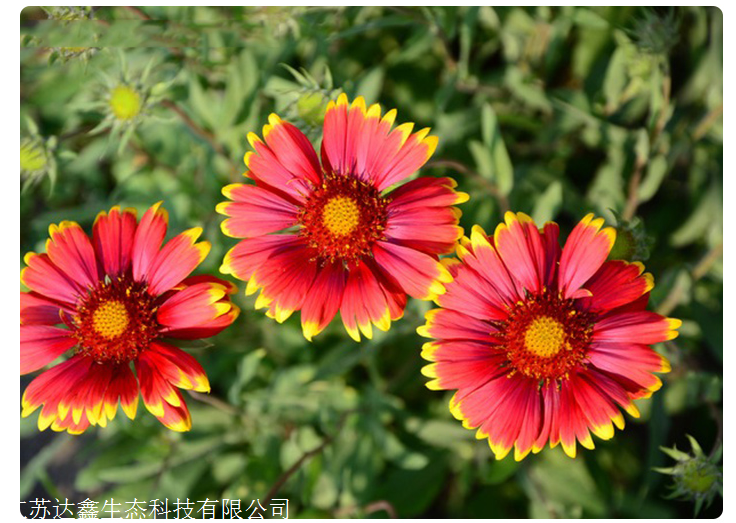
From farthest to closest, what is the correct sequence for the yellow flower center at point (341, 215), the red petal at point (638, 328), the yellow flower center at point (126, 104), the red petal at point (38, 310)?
1. the yellow flower center at point (126, 104)
2. the red petal at point (38, 310)
3. the yellow flower center at point (341, 215)
4. the red petal at point (638, 328)

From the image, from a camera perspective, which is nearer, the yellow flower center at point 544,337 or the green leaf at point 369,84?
the yellow flower center at point 544,337

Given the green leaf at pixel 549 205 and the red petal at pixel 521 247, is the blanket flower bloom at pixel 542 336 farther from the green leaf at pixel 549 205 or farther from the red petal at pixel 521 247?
the green leaf at pixel 549 205

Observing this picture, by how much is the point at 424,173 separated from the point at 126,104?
1.01 meters

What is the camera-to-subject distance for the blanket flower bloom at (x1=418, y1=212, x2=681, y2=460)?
152cm

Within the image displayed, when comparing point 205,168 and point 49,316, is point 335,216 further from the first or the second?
point 205,168

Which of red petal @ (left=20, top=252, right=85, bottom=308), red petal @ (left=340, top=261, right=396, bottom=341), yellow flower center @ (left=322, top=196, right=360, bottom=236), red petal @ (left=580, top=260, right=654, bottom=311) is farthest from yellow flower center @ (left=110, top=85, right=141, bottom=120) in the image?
red petal @ (left=580, top=260, right=654, bottom=311)

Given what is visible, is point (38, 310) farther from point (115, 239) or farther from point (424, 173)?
point (424, 173)

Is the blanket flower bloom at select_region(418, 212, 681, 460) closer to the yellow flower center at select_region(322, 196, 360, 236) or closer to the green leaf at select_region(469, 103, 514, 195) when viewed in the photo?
the yellow flower center at select_region(322, 196, 360, 236)

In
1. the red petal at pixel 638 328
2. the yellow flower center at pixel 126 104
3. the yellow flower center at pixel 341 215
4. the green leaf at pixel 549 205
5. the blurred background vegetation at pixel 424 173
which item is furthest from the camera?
the blurred background vegetation at pixel 424 173

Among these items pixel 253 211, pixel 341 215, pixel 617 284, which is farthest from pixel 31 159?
pixel 617 284

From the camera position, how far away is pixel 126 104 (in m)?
1.85

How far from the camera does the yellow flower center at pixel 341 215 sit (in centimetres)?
161

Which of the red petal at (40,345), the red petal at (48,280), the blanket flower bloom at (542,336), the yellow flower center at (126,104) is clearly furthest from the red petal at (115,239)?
the blanket flower bloom at (542,336)

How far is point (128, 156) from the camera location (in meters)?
2.78
